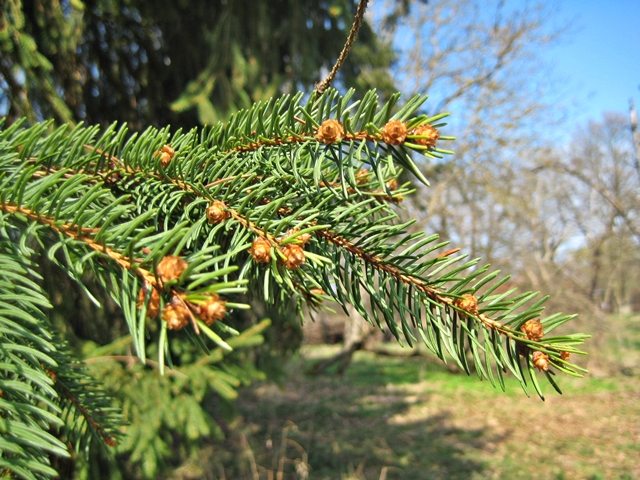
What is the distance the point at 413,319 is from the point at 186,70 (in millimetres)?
2418

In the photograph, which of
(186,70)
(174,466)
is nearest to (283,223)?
(186,70)

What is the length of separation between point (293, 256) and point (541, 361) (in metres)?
0.23

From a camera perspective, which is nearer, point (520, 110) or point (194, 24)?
point (194, 24)

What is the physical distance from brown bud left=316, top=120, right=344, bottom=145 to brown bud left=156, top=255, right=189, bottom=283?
170 mm

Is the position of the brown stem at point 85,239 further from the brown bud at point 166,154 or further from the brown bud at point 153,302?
the brown bud at point 166,154

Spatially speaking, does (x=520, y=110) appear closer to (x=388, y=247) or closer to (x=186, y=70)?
(x=186, y=70)

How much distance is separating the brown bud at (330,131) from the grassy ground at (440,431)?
2.45 metres

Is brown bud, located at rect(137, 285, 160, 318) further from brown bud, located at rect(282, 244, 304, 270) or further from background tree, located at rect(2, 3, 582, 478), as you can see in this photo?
brown bud, located at rect(282, 244, 304, 270)

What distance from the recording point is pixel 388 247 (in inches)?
17.2

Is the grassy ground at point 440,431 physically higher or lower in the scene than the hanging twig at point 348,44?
lower

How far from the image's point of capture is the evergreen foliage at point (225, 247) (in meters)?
0.31

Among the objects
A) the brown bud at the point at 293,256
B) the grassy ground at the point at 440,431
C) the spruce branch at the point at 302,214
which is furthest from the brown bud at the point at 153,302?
the grassy ground at the point at 440,431

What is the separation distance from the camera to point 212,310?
10.7 inches

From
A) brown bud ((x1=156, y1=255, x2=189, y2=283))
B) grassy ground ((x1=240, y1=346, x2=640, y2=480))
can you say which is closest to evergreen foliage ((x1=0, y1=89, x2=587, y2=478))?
brown bud ((x1=156, y1=255, x2=189, y2=283))
